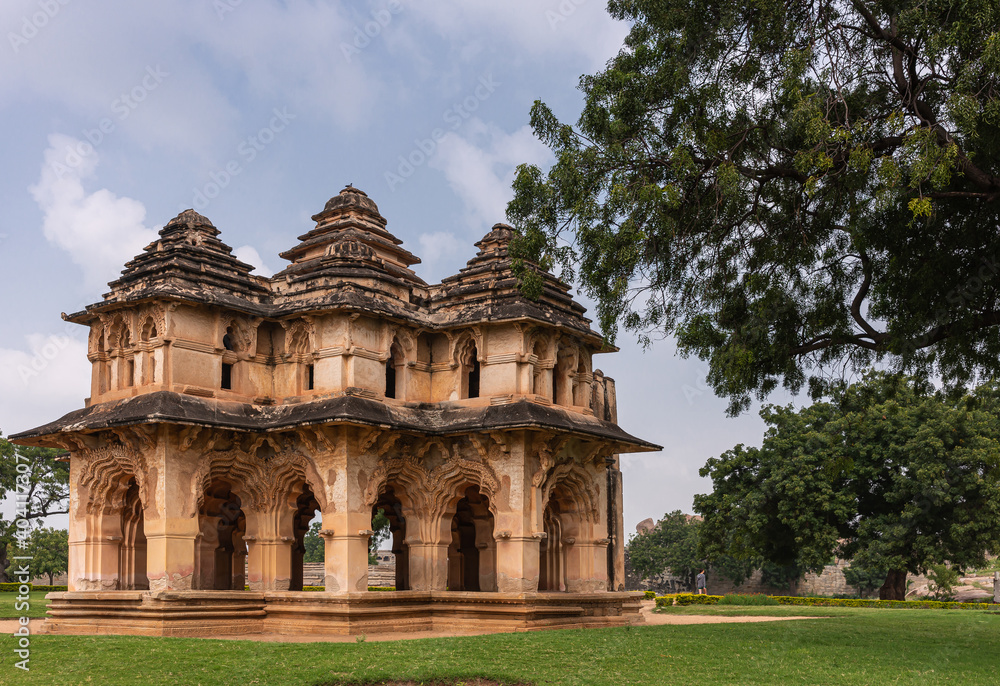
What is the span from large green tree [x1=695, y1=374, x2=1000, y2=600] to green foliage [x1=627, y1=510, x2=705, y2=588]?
14552 mm

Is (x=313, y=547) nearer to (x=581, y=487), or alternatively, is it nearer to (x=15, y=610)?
(x=15, y=610)

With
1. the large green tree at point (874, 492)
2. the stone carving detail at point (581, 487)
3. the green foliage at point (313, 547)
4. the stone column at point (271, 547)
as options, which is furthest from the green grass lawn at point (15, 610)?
the green foliage at point (313, 547)

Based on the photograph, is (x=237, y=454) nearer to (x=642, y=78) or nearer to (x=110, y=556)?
(x=110, y=556)

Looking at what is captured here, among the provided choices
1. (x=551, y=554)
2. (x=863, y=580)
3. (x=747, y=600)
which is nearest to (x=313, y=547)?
(x=863, y=580)

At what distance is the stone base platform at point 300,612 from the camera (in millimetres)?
17500

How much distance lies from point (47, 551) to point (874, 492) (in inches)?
1380

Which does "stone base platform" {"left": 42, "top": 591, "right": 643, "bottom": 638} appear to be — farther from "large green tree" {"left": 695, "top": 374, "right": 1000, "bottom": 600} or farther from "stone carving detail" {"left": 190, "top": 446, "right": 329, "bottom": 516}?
"large green tree" {"left": 695, "top": 374, "right": 1000, "bottom": 600}

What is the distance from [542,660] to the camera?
12.3m

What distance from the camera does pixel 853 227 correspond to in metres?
13.7

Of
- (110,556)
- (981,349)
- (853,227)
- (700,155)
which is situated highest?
(700,155)

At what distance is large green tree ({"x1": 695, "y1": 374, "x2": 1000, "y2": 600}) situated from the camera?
29969mm

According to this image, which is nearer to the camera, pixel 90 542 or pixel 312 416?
pixel 312 416

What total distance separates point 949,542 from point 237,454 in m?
22.4

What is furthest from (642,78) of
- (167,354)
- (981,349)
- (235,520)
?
(235,520)
